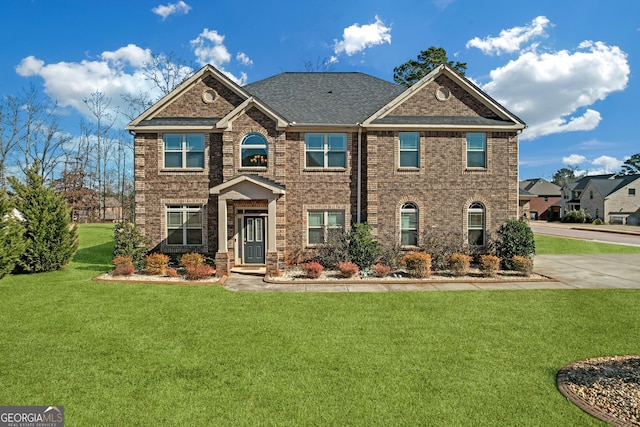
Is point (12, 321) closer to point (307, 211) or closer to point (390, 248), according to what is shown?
point (307, 211)

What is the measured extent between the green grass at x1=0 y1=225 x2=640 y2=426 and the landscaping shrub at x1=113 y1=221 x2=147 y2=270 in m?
3.73

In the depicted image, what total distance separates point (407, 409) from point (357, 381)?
979 mm

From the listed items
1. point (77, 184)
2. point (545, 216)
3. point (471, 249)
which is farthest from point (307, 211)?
point (545, 216)

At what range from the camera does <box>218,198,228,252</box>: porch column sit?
14156 millimetres

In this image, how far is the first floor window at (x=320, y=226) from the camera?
1614 centimetres

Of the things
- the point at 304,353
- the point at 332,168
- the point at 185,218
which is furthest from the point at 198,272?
the point at 304,353

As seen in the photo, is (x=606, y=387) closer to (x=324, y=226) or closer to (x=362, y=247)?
(x=362, y=247)

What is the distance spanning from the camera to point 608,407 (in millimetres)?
4770

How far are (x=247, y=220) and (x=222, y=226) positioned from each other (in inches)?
78.4

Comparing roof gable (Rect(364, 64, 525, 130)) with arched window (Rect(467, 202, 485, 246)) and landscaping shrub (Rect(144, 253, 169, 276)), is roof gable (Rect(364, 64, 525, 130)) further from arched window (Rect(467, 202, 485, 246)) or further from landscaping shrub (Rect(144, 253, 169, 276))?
landscaping shrub (Rect(144, 253, 169, 276))

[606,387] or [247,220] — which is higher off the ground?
[247,220]

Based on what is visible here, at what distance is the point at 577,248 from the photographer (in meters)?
23.3

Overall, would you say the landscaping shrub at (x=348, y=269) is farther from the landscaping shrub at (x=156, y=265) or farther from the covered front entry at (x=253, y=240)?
the landscaping shrub at (x=156, y=265)

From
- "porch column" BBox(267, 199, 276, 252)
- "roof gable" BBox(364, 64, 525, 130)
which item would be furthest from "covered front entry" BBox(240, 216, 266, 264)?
"roof gable" BBox(364, 64, 525, 130)
